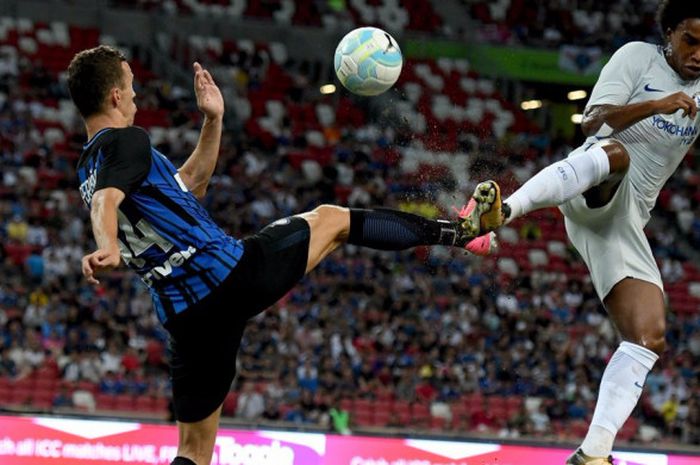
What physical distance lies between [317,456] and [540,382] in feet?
30.9

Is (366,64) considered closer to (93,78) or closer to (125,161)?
(93,78)

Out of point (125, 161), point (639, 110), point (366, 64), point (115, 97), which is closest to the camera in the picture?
point (125, 161)

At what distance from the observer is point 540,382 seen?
1928cm

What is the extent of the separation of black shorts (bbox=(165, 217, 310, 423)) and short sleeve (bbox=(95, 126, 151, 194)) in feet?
2.27

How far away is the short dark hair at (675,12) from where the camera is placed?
21.8 ft

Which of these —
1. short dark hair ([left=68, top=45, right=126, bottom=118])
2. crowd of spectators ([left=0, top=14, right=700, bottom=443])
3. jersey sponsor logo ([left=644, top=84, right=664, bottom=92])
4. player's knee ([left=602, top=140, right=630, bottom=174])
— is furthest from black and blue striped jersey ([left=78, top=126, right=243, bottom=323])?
crowd of spectators ([left=0, top=14, right=700, bottom=443])

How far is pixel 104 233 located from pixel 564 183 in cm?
245

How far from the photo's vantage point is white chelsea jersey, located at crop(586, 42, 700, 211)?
6766 millimetres

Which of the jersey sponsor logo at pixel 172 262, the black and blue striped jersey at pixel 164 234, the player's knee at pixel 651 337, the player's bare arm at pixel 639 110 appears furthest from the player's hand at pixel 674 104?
the jersey sponsor logo at pixel 172 262

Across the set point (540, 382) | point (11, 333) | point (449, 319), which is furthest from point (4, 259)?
point (540, 382)

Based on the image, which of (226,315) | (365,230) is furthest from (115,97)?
(365,230)

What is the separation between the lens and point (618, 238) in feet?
22.7

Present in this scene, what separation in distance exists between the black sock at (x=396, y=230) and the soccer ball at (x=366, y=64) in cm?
122

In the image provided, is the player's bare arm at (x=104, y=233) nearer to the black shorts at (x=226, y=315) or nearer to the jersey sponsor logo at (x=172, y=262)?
the jersey sponsor logo at (x=172, y=262)
